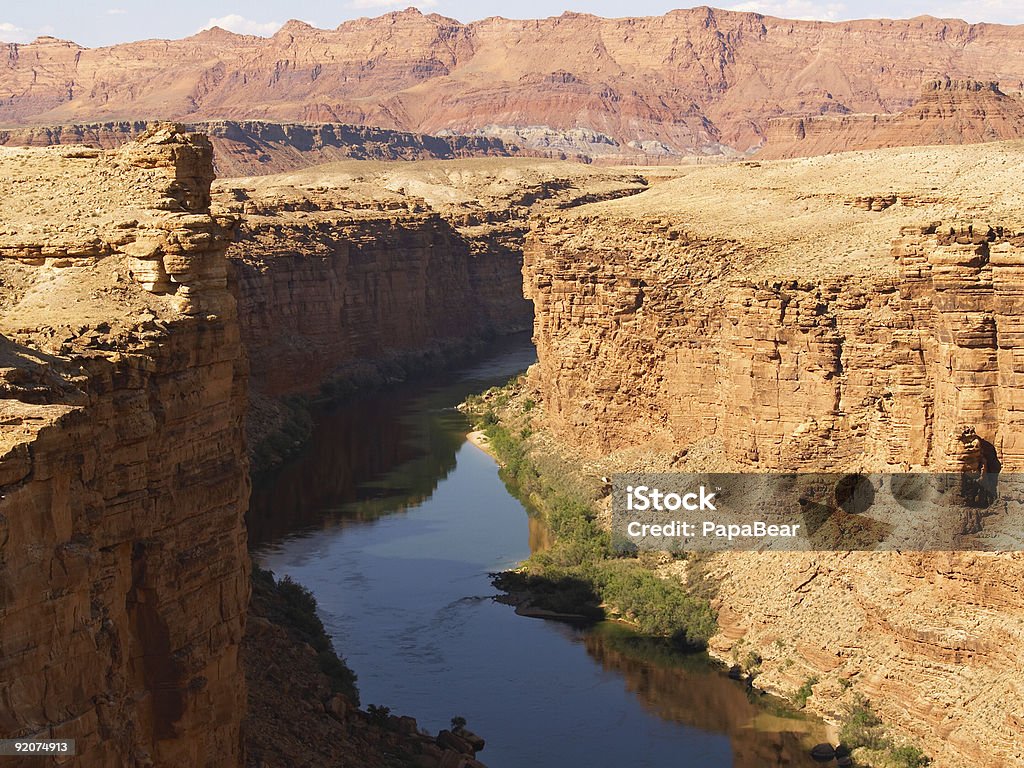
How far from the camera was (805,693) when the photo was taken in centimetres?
3053

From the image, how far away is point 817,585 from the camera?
32.2 meters

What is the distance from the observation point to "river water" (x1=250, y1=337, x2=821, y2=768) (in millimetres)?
29875

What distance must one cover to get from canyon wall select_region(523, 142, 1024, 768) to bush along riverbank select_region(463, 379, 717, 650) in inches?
33.3

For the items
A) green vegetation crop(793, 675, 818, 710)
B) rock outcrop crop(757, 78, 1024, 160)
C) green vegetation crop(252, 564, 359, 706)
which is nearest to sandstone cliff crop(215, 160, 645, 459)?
green vegetation crop(252, 564, 359, 706)

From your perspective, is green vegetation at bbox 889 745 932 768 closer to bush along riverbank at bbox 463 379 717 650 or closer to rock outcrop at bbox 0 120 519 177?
bush along riverbank at bbox 463 379 717 650

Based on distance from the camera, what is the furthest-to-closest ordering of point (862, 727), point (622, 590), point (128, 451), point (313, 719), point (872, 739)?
point (622, 590), point (862, 727), point (872, 739), point (313, 719), point (128, 451)

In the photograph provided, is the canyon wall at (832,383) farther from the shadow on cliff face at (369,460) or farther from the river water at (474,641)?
the shadow on cliff face at (369,460)

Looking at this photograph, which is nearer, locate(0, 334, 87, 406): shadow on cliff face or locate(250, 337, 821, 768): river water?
locate(0, 334, 87, 406): shadow on cliff face

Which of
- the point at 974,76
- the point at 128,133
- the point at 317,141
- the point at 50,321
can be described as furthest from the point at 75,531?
the point at 974,76

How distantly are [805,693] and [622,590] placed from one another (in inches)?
270

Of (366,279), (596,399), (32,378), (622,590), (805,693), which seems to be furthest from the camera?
(366,279)

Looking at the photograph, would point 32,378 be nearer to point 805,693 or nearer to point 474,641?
point 805,693

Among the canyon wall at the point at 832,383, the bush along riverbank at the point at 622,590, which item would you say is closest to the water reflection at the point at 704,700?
the bush along riverbank at the point at 622,590

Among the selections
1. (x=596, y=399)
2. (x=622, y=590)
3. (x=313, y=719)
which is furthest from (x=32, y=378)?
(x=596, y=399)
